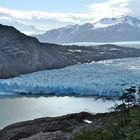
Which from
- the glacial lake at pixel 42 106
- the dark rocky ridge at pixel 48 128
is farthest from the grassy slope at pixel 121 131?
the glacial lake at pixel 42 106


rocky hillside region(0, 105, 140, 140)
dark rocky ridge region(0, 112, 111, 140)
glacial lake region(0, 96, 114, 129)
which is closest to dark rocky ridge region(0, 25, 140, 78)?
glacial lake region(0, 96, 114, 129)

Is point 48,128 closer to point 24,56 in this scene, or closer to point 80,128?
point 80,128

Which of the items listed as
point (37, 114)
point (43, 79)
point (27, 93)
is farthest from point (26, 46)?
point (37, 114)

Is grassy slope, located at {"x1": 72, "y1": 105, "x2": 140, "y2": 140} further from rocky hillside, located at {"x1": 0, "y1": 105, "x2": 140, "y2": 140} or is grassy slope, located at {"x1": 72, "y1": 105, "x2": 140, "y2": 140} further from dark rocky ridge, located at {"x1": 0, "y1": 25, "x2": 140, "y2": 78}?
dark rocky ridge, located at {"x1": 0, "y1": 25, "x2": 140, "y2": 78}

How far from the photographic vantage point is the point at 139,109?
1706 centimetres

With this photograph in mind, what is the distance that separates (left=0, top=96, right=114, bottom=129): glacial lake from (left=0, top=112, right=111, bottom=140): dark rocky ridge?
723cm

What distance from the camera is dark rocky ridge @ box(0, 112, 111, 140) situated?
17150 millimetres

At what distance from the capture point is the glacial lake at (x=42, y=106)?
1259 inches

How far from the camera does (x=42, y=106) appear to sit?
36.5 m

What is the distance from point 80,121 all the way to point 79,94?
749 inches

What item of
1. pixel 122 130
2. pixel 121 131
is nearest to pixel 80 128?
pixel 122 130

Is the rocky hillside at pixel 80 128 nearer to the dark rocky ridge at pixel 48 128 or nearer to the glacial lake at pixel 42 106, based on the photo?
the dark rocky ridge at pixel 48 128

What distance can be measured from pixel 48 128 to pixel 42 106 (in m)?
16.6

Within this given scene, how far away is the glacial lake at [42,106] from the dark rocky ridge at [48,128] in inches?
285
